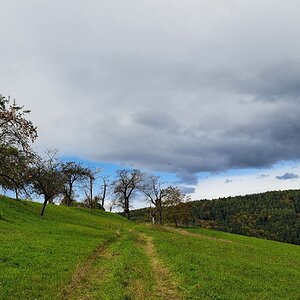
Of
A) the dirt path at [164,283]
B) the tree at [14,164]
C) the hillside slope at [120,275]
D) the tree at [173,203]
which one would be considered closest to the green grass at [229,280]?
the hillside slope at [120,275]

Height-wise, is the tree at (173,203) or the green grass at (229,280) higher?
the tree at (173,203)

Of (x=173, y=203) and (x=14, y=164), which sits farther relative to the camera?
(x=173, y=203)

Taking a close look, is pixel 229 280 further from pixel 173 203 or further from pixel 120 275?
pixel 173 203

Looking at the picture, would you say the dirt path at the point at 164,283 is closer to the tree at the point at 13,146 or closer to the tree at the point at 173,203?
the tree at the point at 13,146

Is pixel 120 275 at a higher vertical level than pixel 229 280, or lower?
higher

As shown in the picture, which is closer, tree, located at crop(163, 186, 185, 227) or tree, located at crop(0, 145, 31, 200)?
tree, located at crop(0, 145, 31, 200)

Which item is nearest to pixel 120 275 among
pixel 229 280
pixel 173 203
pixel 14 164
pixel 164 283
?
pixel 164 283

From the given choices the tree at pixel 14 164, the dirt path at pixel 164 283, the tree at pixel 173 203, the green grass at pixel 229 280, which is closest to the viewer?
the dirt path at pixel 164 283

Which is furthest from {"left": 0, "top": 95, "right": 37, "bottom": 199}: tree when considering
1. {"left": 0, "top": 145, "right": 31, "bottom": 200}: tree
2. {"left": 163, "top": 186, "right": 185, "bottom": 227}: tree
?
{"left": 163, "top": 186, "right": 185, "bottom": 227}: tree

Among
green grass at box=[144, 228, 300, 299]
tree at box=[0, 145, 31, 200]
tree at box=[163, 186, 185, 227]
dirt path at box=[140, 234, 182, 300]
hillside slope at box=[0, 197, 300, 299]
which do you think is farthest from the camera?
tree at box=[163, 186, 185, 227]

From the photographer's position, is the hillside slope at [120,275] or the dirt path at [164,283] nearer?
the hillside slope at [120,275]

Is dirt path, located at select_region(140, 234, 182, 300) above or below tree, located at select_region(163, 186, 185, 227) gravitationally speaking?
below

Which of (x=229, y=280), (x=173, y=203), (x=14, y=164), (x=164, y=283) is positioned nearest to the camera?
(x=164, y=283)

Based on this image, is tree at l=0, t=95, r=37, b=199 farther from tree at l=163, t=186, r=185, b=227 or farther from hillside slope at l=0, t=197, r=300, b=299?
tree at l=163, t=186, r=185, b=227
